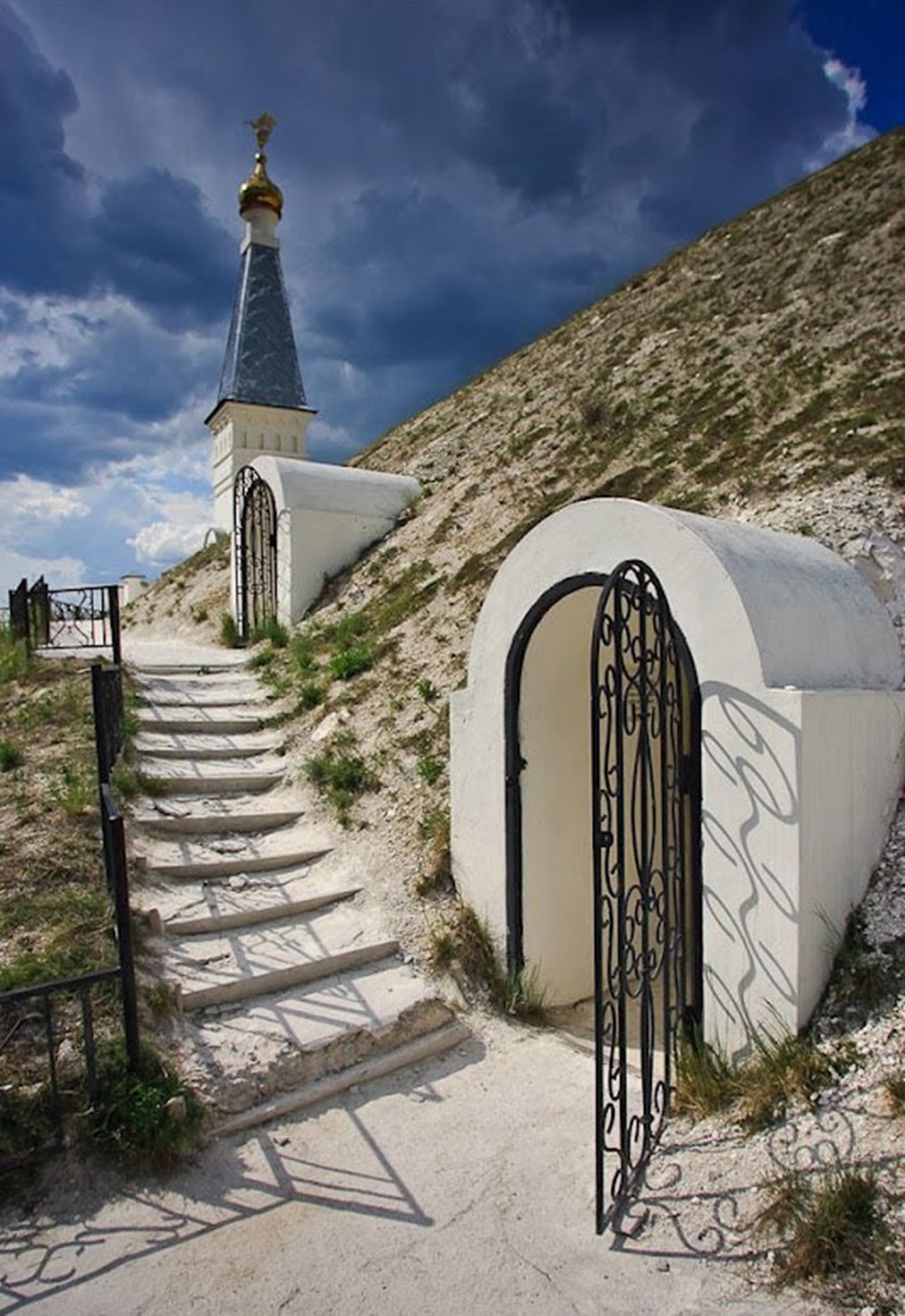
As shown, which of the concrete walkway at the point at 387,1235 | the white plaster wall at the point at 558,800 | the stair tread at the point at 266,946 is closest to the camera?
the concrete walkway at the point at 387,1235

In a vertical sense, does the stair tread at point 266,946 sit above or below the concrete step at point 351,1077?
above

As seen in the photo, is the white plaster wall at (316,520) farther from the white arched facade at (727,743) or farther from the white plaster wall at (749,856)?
the white plaster wall at (749,856)

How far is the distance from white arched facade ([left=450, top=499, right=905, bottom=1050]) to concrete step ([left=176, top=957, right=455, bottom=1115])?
84 centimetres

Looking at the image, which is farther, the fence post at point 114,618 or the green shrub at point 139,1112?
the fence post at point 114,618

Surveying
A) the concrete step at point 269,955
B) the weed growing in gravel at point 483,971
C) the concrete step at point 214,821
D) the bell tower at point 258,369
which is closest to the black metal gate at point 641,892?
the weed growing in gravel at point 483,971

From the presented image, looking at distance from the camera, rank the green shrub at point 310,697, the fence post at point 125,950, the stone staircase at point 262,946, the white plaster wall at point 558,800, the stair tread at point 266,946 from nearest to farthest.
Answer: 1. the fence post at point 125,950
2. the stone staircase at point 262,946
3. the stair tread at point 266,946
4. the white plaster wall at point 558,800
5. the green shrub at point 310,697

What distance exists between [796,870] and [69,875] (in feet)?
15.1

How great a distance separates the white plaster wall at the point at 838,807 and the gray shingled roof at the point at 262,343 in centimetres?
2372

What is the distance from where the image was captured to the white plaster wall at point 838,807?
180 inches

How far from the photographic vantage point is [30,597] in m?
11.5

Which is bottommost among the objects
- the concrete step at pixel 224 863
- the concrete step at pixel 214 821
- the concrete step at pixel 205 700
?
the concrete step at pixel 224 863

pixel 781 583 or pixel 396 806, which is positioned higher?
pixel 781 583

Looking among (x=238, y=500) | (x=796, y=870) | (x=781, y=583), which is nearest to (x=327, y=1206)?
(x=796, y=870)

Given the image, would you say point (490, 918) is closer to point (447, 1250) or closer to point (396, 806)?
point (396, 806)
